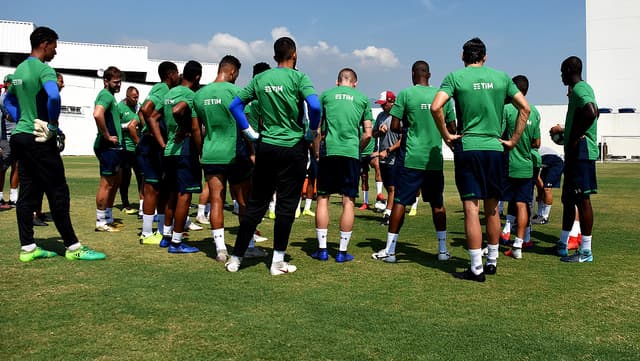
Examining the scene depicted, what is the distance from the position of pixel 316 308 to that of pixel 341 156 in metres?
2.43

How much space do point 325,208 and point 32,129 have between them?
11.3ft

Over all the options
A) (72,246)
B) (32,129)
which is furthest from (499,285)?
(32,129)

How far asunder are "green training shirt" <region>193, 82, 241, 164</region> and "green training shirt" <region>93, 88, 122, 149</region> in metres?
2.47

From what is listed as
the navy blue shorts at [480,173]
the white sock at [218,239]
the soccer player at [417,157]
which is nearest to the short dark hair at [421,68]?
the soccer player at [417,157]

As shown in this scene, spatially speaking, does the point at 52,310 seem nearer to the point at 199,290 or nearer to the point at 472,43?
the point at 199,290

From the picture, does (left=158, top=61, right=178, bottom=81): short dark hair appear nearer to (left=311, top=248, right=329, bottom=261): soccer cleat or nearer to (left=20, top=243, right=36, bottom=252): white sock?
(left=20, top=243, right=36, bottom=252): white sock

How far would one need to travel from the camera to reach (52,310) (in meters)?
4.33

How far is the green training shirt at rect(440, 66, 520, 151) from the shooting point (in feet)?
17.8

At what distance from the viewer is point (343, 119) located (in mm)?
6469

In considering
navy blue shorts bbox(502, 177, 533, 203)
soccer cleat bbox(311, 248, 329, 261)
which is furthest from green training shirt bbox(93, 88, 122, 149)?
navy blue shorts bbox(502, 177, 533, 203)

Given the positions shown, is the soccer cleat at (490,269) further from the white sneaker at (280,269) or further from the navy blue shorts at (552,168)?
the navy blue shorts at (552,168)

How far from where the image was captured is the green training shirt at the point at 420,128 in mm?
6359

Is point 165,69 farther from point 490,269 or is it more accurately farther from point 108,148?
point 490,269

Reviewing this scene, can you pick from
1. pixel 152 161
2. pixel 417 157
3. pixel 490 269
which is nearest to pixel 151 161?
pixel 152 161
